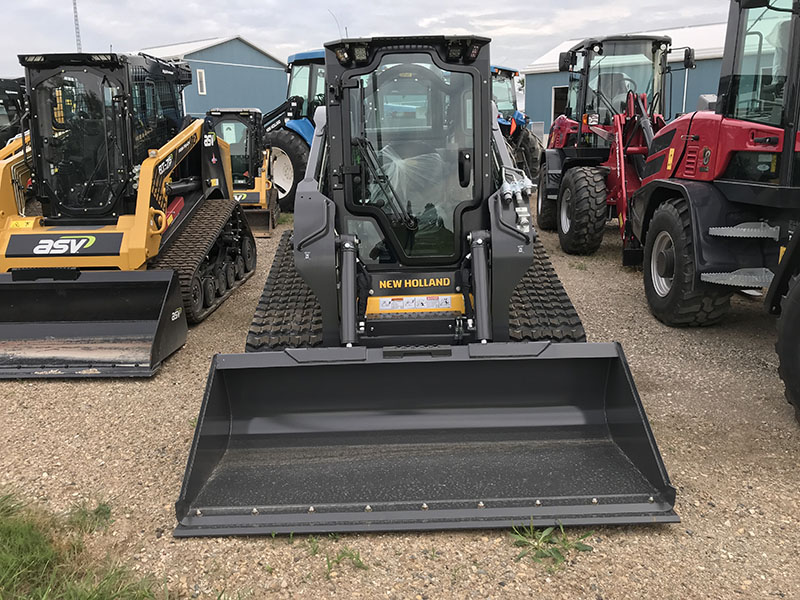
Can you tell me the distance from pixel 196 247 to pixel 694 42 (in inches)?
682

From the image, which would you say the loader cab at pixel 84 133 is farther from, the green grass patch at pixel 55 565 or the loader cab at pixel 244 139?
the loader cab at pixel 244 139

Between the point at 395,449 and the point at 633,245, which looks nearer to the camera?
the point at 395,449

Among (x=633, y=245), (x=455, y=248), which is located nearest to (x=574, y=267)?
(x=633, y=245)

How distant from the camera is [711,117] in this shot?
506 cm

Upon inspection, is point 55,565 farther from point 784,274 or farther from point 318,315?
point 784,274

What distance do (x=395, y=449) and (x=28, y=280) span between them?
3358mm

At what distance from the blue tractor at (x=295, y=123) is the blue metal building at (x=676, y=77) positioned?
9.45 meters

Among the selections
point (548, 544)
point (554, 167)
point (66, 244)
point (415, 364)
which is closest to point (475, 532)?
point (548, 544)

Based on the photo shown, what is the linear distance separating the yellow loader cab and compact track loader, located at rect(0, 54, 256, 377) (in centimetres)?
341

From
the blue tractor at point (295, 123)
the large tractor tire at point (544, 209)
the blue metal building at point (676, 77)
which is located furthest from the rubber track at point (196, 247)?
the blue metal building at point (676, 77)

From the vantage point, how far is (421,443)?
10.6ft

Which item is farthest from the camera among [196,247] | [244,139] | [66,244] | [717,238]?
[244,139]

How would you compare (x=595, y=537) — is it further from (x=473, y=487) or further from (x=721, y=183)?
(x=721, y=183)

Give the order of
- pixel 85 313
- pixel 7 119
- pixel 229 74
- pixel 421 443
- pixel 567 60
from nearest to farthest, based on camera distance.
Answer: pixel 421 443, pixel 85 313, pixel 567 60, pixel 7 119, pixel 229 74
